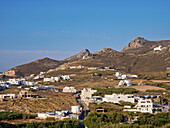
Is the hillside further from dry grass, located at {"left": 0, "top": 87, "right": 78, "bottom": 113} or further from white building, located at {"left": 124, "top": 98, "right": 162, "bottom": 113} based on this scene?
white building, located at {"left": 124, "top": 98, "right": 162, "bottom": 113}

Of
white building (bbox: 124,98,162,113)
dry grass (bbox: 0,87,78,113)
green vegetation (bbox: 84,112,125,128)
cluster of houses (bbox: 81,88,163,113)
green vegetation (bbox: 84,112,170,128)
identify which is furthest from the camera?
dry grass (bbox: 0,87,78,113)

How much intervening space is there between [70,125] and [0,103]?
74.0 feet

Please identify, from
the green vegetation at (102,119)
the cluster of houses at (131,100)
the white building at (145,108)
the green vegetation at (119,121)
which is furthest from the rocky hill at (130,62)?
the green vegetation at (102,119)

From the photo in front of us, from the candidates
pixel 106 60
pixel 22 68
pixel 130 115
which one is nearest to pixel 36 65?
pixel 22 68

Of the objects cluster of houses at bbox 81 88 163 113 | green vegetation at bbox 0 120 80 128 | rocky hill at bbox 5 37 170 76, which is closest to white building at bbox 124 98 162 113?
cluster of houses at bbox 81 88 163 113

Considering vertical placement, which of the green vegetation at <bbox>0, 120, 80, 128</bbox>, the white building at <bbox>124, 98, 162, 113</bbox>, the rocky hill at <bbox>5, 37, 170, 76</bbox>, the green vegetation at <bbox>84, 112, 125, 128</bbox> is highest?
the rocky hill at <bbox>5, 37, 170, 76</bbox>

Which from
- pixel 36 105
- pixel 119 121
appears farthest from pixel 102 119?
pixel 36 105

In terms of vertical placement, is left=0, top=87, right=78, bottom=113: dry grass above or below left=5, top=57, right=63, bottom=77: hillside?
below

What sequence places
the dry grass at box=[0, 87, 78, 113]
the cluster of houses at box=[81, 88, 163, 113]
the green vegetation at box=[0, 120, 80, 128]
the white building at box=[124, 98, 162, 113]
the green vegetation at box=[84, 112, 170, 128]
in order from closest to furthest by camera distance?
1. the green vegetation at box=[84, 112, 170, 128]
2. the green vegetation at box=[0, 120, 80, 128]
3. the white building at box=[124, 98, 162, 113]
4. the cluster of houses at box=[81, 88, 163, 113]
5. the dry grass at box=[0, 87, 78, 113]

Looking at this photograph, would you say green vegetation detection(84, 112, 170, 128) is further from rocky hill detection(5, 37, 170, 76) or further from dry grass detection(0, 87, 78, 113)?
rocky hill detection(5, 37, 170, 76)

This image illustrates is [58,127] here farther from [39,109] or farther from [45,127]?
[39,109]

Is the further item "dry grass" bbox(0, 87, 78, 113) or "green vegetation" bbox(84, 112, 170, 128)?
"dry grass" bbox(0, 87, 78, 113)

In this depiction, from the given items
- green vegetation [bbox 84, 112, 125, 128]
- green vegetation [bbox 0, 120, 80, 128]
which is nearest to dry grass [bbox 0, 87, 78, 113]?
green vegetation [bbox 84, 112, 125, 128]

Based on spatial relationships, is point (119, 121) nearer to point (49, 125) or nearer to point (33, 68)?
point (49, 125)
